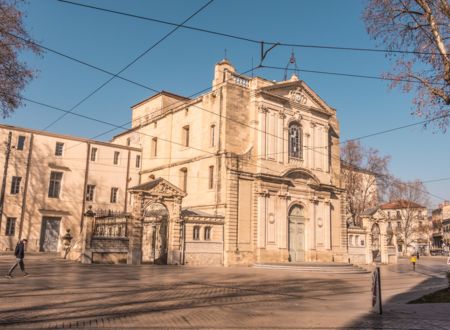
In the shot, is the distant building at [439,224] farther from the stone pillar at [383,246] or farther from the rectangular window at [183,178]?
the rectangular window at [183,178]

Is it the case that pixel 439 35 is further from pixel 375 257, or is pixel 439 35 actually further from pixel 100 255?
pixel 375 257

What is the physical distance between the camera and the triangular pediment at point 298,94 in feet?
112

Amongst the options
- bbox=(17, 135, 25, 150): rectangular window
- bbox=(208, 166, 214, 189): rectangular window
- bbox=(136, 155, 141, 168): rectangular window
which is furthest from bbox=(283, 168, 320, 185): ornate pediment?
bbox=(17, 135, 25, 150): rectangular window

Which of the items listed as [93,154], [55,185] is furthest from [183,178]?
[55,185]

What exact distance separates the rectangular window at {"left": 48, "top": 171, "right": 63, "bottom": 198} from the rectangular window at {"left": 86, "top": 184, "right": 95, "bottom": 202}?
Answer: 2580 millimetres

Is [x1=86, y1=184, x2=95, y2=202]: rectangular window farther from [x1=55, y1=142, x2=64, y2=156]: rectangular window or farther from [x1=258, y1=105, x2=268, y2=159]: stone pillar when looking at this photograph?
[x1=258, y1=105, x2=268, y2=159]: stone pillar

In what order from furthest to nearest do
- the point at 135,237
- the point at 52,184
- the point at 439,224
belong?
the point at 439,224
the point at 52,184
the point at 135,237

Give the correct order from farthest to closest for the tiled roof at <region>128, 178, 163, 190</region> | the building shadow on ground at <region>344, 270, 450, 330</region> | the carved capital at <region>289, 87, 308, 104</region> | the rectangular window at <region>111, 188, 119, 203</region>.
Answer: the rectangular window at <region>111, 188, 119, 203</region>
the carved capital at <region>289, 87, 308, 104</region>
the tiled roof at <region>128, 178, 163, 190</region>
the building shadow on ground at <region>344, 270, 450, 330</region>

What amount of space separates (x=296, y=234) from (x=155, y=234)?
11.1 meters

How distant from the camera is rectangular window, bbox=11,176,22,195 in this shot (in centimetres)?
3422

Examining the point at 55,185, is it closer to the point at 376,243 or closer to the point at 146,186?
the point at 146,186

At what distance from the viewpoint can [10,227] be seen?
33594mm

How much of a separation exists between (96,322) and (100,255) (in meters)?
17.3

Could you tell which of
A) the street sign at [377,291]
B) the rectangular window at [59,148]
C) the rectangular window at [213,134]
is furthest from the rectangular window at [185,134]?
the street sign at [377,291]
